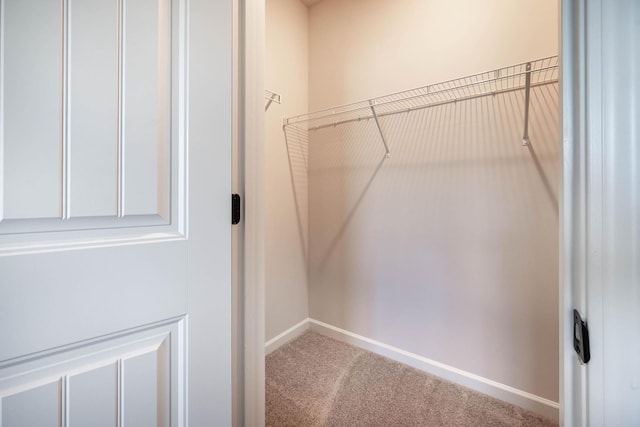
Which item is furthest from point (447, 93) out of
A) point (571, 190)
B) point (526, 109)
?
point (571, 190)

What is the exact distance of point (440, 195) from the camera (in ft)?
5.16

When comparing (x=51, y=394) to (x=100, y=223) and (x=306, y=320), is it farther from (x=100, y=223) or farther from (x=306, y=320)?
(x=306, y=320)

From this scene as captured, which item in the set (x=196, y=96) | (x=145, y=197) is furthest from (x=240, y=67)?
(x=145, y=197)

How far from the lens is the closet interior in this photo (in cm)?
130

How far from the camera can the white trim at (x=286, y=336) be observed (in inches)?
71.9

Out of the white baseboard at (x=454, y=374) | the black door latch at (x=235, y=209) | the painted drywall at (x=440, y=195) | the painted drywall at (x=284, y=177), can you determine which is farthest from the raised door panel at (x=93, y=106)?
the white baseboard at (x=454, y=374)

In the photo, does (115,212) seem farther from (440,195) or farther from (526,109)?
(526,109)

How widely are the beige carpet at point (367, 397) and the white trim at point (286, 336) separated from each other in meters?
0.07

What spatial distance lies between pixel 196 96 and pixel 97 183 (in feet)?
0.97

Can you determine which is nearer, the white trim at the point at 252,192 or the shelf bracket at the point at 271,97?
the white trim at the point at 252,192

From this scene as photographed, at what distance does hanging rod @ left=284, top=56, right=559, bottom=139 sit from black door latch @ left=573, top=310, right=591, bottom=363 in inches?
43.6

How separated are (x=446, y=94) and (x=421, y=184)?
21.7 inches

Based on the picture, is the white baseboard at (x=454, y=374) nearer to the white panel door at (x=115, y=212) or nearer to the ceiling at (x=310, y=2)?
the white panel door at (x=115, y=212)

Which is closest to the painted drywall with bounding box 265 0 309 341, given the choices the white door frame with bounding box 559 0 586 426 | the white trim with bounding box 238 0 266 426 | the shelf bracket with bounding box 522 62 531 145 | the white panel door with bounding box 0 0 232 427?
the white trim with bounding box 238 0 266 426
